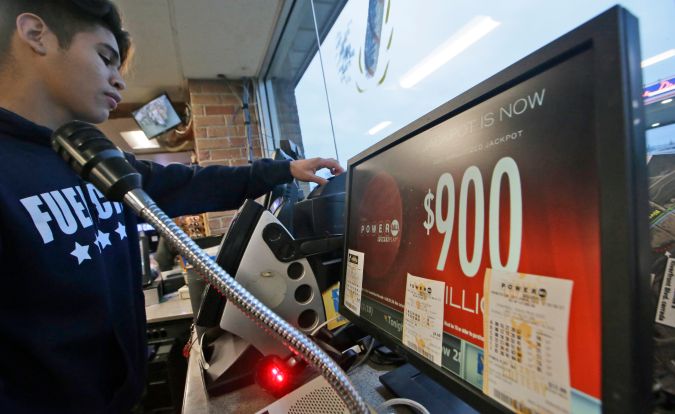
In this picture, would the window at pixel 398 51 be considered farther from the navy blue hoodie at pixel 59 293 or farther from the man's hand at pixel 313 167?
the navy blue hoodie at pixel 59 293

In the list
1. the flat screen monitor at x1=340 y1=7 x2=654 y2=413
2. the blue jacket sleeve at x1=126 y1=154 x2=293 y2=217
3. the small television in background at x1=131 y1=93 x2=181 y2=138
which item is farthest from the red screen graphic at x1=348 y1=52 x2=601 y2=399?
the small television in background at x1=131 y1=93 x2=181 y2=138

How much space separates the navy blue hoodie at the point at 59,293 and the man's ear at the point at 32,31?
0.55 ft

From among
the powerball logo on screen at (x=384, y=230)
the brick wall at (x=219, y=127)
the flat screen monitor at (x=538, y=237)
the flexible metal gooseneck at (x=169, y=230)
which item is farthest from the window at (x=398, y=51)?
the brick wall at (x=219, y=127)

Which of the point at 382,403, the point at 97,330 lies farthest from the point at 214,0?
the point at 382,403

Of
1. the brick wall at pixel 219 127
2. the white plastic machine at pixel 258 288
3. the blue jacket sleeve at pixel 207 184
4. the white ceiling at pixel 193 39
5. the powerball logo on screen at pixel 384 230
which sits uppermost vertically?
the white ceiling at pixel 193 39

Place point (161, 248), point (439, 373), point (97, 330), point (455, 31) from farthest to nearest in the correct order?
point (161, 248), point (455, 31), point (97, 330), point (439, 373)

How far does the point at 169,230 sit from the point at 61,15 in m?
0.69

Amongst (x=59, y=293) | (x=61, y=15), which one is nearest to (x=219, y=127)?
(x=61, y=15)

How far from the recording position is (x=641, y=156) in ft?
0.66

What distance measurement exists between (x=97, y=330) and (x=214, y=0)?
5.64 feet

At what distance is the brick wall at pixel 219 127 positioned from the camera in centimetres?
243

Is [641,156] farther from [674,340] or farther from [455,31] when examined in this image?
[455,31]

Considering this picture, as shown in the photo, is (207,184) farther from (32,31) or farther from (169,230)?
(169,230)

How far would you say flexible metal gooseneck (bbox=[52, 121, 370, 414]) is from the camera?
302 millimetres
